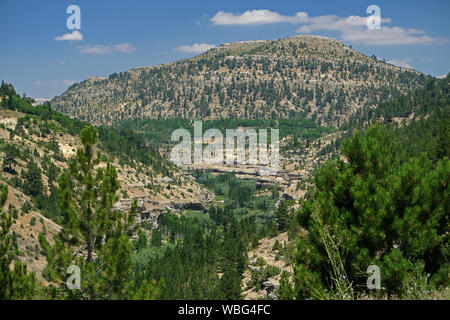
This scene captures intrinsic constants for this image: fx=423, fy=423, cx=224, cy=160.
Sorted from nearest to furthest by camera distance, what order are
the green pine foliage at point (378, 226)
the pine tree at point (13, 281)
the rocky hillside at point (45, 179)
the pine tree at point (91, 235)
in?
1. the green pine foliage at point (378, 226)
2. the pine tree at point (13, 281)
3. the pine tree at point (91, 235)
4. the rocky hillside at point (45, 179)

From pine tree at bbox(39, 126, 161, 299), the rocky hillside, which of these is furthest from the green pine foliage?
the rocky hillside

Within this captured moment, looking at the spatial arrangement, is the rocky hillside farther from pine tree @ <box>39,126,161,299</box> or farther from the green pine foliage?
the green pine foliage

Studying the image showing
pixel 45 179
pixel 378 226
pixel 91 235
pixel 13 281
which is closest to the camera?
pixel 378 226

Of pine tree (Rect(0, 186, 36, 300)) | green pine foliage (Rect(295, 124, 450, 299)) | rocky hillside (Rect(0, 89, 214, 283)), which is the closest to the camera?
green pine foliage (Rect(295, 124, 450, 299))

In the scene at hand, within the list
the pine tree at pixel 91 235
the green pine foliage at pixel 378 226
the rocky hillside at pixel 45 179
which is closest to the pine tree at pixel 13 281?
the pine tree at pixel 91 235

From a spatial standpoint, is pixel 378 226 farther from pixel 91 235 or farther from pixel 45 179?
pixel 45 179

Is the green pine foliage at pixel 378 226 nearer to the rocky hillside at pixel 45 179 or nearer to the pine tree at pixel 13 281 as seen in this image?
the pine tree at pixel 13 281

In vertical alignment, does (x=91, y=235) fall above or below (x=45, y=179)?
above

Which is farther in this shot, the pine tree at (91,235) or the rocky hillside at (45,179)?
the rocky hillside at (45,179)

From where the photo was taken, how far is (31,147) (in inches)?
3605

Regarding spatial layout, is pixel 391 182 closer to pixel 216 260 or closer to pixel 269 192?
pixel 216 260

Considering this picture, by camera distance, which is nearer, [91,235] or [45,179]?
[91,235]

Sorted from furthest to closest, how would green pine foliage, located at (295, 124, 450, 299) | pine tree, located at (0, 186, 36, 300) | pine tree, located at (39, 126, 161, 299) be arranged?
1. pine tree, located at (39, 126, 161, 299)
2. pine tree, located at (0, 186, 36, 300)
3. green pine foliage, located at (295, 124, 450, 299)

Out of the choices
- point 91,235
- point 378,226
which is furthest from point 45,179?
point 378,226
